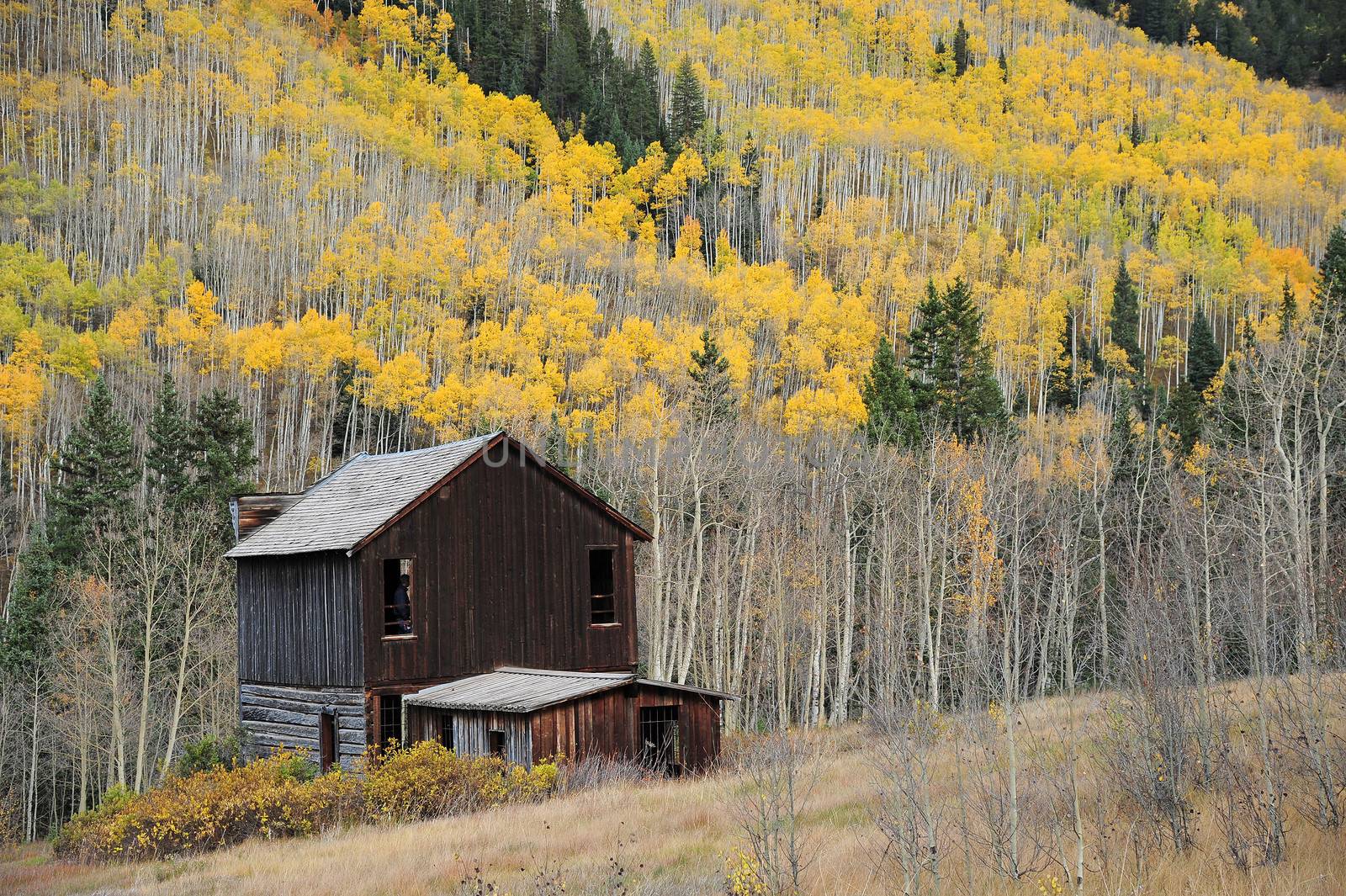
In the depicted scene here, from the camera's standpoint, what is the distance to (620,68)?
16038 centimetres

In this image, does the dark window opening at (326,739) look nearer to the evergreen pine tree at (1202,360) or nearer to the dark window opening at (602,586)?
the dark window opening at (602,586)

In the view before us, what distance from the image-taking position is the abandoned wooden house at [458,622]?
2462 cm

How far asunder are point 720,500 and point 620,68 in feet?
405

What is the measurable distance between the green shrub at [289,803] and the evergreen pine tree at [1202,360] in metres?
71.2

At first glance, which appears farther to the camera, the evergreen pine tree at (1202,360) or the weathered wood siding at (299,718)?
the evergreen pine tree at (1202,360)

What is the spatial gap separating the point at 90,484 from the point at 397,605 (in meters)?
28.3

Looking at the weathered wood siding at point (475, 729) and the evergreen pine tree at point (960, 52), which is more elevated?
the evergreen pine tree at point (960, 52)

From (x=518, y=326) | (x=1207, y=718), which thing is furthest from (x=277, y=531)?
(x=518, y=326)

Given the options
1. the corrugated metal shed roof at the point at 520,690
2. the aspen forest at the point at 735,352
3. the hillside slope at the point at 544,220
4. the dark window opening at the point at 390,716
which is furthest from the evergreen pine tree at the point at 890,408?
the dark window opening at the point at 390,716

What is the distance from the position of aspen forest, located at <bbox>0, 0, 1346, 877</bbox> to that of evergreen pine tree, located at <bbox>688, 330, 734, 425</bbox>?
0.61m

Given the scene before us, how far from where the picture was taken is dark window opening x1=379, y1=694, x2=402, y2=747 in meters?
26.3

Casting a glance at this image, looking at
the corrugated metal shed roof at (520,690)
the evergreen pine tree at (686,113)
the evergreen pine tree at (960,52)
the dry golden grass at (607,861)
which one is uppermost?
the evergreen pine tree at (960,52)

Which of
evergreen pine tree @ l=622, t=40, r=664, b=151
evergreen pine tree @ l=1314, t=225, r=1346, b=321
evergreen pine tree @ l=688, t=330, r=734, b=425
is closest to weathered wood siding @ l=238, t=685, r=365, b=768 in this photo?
evergreen pine tree @ l=688, t=330, r=734, b=425

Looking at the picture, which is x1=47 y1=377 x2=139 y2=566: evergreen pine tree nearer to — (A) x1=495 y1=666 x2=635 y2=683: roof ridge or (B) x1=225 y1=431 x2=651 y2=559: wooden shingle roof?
(B) x1=225 y1=431 x2=651 y2=559: wooden shingle roof
